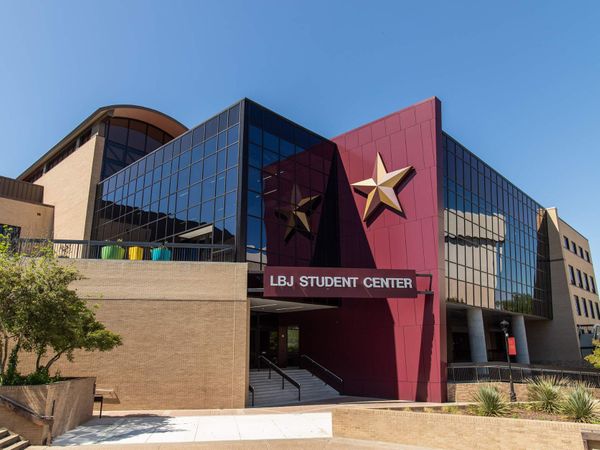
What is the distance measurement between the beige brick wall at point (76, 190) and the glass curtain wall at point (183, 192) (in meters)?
1.30

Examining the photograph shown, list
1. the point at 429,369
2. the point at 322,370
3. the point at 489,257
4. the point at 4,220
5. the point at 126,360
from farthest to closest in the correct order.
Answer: the point at 4,220, the point at 489,257, the point at 322,370, the point at 429,369, the point at 126,360

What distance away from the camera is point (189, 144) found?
91.4ft

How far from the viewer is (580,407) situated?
11.6 metres

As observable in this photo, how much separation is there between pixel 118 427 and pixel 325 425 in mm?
6578

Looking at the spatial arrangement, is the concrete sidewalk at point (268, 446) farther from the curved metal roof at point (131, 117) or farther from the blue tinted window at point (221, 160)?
the curved metal roof at point (131, 117)

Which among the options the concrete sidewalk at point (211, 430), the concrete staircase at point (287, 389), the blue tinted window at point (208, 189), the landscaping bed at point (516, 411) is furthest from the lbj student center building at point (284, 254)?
the landscaping bed at point (516, 411)

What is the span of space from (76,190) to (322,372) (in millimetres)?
23147

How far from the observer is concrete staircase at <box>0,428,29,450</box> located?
37.3 ft

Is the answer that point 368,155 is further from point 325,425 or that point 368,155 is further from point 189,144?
point 325,425

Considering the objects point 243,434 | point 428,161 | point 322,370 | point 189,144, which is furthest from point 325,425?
point 189,144

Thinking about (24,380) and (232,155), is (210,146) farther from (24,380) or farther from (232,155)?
(24,380)

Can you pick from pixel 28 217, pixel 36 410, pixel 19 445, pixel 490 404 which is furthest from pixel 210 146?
pixel 28 217

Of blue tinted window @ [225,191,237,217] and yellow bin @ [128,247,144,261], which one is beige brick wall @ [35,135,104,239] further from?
blue tinted window @ [225,191,237,217]

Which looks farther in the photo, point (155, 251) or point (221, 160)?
point (221, 160)
